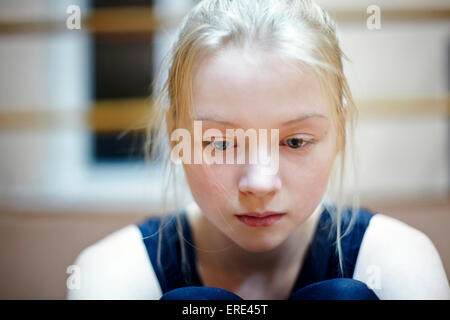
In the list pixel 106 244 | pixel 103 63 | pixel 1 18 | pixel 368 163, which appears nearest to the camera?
pixel 106 244

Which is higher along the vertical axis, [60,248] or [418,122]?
[418,122]

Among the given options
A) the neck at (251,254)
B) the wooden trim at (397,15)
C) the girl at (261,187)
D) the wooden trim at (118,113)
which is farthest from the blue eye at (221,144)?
the wooden trim at (118,113)

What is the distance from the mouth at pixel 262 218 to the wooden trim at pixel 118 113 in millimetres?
452

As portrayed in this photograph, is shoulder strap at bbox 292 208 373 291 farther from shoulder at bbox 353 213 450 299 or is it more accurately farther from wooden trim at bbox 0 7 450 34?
wooden trim at bbox 0 7 450 34

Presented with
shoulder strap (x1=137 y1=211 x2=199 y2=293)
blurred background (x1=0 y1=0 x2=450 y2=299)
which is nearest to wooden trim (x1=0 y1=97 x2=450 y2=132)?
blurred background (x1=0 y1=0 x2=450 y2=299)

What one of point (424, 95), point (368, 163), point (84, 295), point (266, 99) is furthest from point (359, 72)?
point (84, 295)

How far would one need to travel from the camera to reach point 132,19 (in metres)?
1.01

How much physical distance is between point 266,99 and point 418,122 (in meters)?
0.65

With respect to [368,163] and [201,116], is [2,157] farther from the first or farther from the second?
[368,163]

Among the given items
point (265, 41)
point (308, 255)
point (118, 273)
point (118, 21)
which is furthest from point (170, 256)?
point (118, 21)

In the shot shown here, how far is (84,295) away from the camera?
0.48 meters

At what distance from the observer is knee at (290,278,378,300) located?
0.43 meters

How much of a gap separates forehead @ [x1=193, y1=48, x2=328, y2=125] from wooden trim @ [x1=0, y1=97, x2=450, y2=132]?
0.45 m
